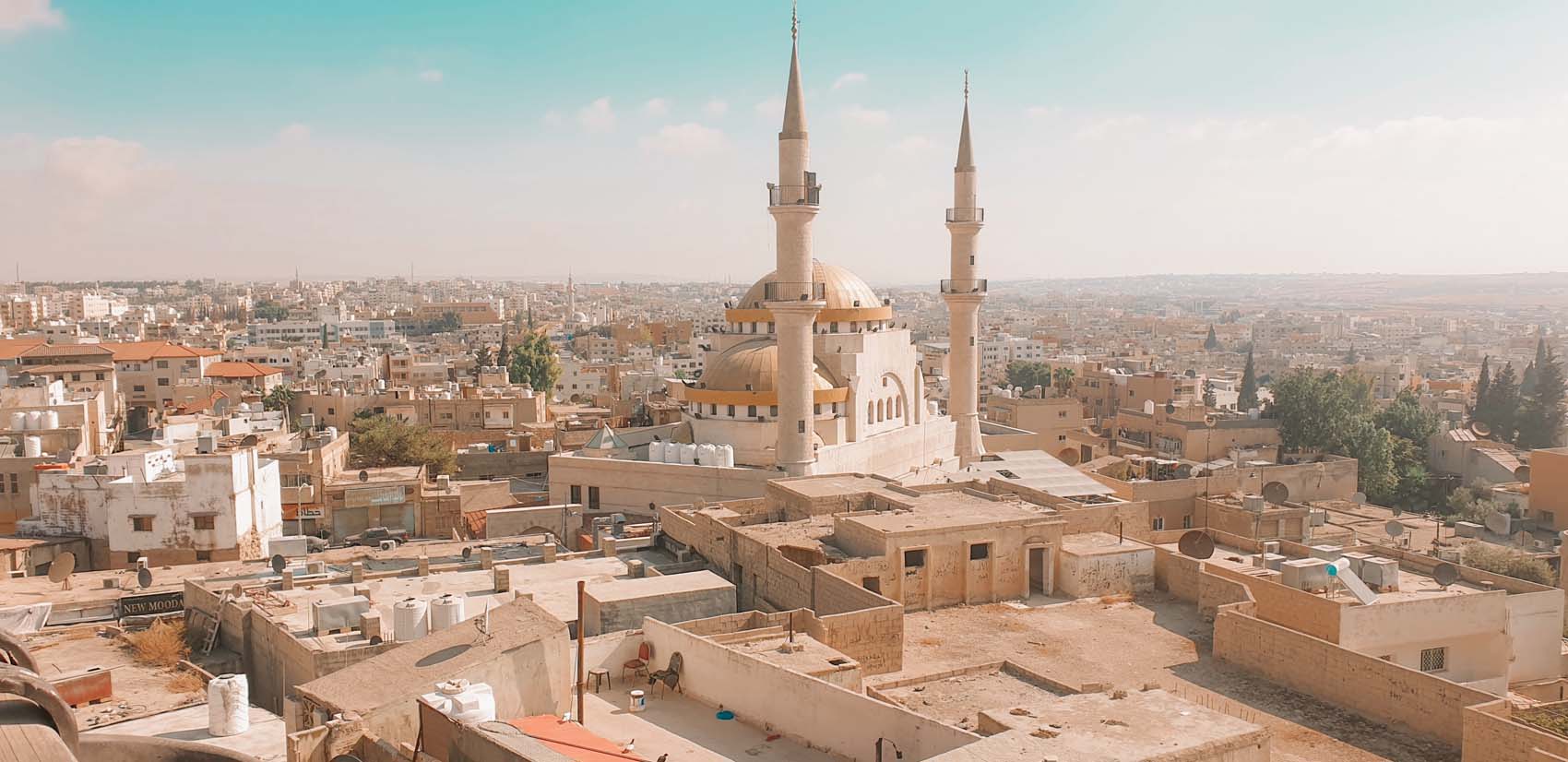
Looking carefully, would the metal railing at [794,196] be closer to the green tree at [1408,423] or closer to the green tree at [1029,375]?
the green tree at [1408,423]

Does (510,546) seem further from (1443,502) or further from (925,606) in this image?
(1443,502)

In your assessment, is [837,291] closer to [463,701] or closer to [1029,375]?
[463,701]

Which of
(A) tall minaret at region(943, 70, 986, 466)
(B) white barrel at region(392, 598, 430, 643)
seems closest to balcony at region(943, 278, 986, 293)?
(A) tall minaret at region(943, 70, 986, 466)

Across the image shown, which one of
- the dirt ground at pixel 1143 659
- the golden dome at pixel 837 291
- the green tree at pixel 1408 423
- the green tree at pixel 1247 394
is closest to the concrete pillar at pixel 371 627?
the dirt ground at pixel 1143 659

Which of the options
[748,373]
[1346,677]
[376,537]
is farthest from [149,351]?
[1346,677]

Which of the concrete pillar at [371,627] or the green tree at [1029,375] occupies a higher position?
the concrete pillar at [371,627]

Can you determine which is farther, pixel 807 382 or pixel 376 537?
pixel 807 382
